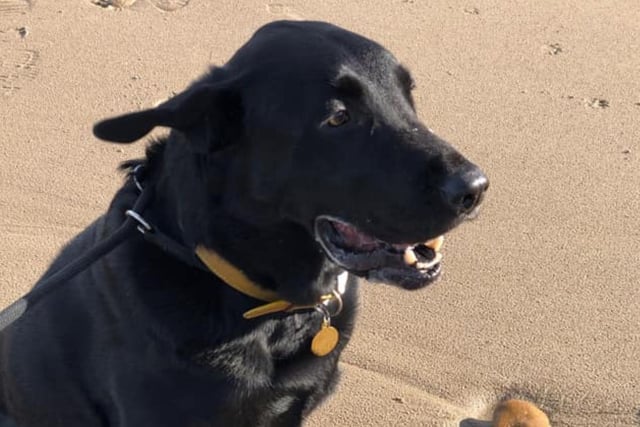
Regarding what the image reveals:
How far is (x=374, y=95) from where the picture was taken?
99.0 inches

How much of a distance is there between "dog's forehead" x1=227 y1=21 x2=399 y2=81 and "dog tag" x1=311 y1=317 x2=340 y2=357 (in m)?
0.76

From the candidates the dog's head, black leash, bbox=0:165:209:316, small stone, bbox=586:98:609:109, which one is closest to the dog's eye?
the dog's head

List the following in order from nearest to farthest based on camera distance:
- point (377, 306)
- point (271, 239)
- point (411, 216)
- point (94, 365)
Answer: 1. point (411, 216)
2. point (271, 239)
3. point (94, 365)
4. point (377, 306)

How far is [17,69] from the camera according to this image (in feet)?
17.4

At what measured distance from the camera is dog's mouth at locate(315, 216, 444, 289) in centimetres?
257

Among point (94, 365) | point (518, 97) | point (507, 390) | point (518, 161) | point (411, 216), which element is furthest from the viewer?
point (518, 97)

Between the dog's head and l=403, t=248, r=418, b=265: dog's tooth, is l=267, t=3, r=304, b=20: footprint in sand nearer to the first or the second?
the dog's head

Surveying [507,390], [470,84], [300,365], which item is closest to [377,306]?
[507,390]

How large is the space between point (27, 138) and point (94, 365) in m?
2.31

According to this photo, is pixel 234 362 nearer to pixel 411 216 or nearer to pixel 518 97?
pixel 411 216

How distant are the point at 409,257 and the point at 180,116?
27.7 inches

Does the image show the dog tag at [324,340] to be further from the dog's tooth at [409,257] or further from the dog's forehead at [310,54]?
the dog's forehead at [310,54]

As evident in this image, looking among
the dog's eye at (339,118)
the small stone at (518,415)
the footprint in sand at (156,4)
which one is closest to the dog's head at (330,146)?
the dog's eye at (339,118)

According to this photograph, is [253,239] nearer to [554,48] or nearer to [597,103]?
[597,103]
